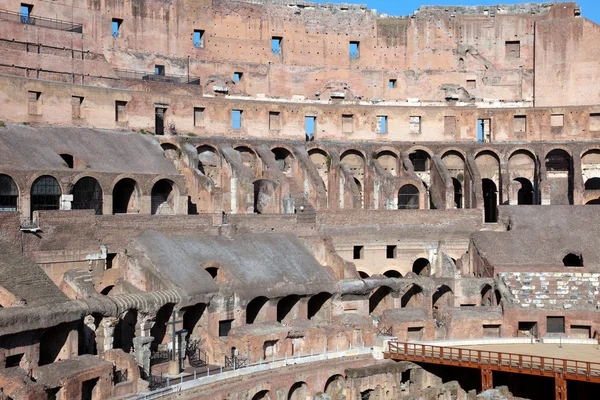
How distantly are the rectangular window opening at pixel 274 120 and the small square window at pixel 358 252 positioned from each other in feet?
33.2

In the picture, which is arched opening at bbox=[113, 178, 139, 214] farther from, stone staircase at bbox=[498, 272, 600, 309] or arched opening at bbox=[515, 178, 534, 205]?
arched opening at bbox=[515, 178, 534, 205]

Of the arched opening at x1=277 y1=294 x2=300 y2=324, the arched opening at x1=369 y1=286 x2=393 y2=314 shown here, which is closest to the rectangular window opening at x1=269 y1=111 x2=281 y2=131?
the arched opening at x1=369 y1=286 x2=393 y2=314

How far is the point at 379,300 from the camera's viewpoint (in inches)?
1704

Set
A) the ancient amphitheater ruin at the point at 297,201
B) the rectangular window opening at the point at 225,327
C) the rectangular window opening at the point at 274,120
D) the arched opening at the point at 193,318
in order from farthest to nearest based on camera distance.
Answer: the rectangular window opening at the point at 274,120, the rectangular window opening at the point at 225,327, the arched opening at the point at 193,318, the ancient amphitheater ruin at the point at 297,201

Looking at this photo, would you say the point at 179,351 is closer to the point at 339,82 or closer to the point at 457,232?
the point at 457,232

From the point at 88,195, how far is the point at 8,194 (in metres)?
4.72

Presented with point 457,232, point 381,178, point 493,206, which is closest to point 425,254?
point 457,232

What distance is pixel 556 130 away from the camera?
5456cm

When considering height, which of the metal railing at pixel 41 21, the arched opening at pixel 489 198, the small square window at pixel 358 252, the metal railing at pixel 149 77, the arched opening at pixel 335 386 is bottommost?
the arched opening at pixel 335 386

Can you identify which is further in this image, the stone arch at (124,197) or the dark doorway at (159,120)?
the dark doorway at (159,120)

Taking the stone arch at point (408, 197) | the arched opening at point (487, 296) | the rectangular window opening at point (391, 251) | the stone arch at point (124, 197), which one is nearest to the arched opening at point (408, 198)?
A: the stone arch at point (408, 197)

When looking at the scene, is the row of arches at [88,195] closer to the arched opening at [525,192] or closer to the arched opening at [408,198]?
the arched opening at [408,198]

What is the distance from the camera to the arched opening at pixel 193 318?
35781 millimetres

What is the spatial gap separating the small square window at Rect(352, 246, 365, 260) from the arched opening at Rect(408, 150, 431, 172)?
32.2 feet
